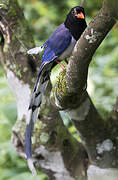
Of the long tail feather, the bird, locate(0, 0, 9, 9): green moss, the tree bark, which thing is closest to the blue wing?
the bird

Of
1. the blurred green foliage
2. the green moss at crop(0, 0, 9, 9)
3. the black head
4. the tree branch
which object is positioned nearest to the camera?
the tree branch

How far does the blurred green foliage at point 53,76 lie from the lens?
9.56 feet

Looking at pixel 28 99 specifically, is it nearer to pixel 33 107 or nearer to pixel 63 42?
pixel 33 107

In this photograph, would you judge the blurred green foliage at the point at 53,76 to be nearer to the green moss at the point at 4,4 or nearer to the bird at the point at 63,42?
the bird at the point at 63,42

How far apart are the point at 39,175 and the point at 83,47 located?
1372mm

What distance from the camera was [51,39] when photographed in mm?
1918

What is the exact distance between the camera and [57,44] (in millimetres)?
1865

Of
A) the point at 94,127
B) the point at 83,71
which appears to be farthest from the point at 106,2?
the point at 94,127

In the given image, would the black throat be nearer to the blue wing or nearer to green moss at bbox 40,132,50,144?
the blue wing

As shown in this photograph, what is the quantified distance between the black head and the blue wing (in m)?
0.04

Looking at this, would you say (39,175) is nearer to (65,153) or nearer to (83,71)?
(65,153)

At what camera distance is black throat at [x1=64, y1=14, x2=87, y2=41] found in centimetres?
181

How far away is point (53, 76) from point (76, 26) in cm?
123

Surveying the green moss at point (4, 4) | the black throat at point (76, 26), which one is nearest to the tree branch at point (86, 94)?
the black throat at point (76, 26)
